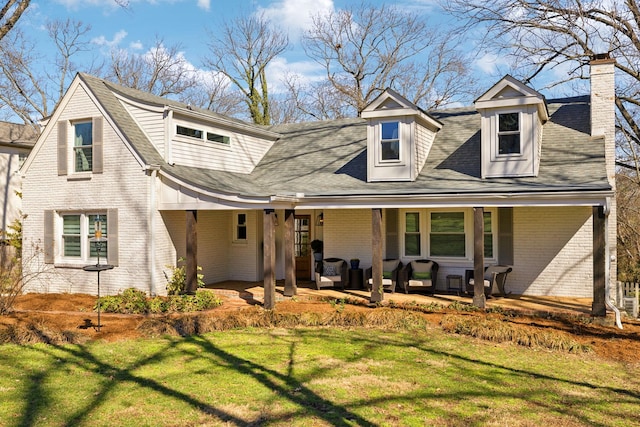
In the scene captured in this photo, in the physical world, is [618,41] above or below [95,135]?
above

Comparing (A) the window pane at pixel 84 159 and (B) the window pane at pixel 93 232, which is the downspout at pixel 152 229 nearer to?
(B) the window pane at pixel 93 232

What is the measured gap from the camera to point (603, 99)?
14586 mm

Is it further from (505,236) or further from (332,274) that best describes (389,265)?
(505,236)

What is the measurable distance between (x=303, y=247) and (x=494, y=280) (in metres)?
6.56

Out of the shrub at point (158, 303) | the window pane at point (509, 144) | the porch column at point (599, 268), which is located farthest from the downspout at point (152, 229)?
the porch column at point (599, 268)

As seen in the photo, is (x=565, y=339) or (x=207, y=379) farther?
(x=565, y=339)

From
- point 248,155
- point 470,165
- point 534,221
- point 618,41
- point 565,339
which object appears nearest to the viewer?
point 565,339

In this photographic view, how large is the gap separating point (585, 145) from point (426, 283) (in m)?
5.90

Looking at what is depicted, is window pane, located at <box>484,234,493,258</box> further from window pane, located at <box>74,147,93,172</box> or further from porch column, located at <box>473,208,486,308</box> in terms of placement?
window pane, located at <box>74,147,93,172</box>

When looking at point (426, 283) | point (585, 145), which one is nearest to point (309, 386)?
point (426, 283)

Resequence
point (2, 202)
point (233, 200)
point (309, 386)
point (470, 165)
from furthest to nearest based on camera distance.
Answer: point (2, 202) < point (470, 165) < point (233, 200) < point (309, 386)

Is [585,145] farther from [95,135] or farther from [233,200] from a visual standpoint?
[95,135]

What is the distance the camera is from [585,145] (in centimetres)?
1448

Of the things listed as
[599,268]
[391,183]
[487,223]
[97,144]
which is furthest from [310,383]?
[97,144]
